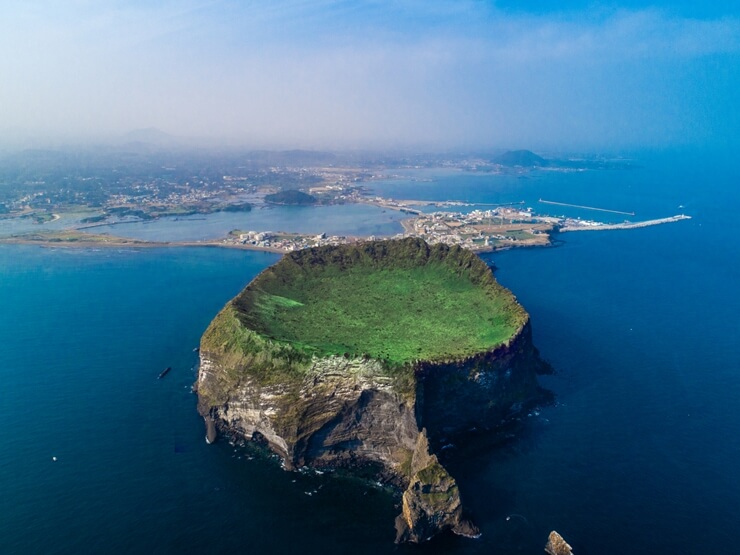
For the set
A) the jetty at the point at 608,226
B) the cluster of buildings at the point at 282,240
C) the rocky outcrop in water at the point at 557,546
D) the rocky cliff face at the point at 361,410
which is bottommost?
the rocky outcrop in water at the point at 557,546

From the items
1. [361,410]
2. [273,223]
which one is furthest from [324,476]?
[273,223]

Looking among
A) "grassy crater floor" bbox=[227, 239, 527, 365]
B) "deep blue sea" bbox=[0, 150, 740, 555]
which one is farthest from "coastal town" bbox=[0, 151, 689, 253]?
"grassy crater floor" bbox=[227, 239, 527, 365]

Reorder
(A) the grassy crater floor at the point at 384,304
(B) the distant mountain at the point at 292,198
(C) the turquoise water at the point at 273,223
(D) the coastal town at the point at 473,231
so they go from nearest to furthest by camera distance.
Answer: (A) the grassy crater floor at the point at 384,304 < (D) the coastal town at the point at 473,231 < (C) the turquoise water at the point at 273,223 < (B) the distant mountain at the point at 292,198

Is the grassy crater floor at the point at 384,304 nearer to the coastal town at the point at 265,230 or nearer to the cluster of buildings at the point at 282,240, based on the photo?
the cluster of buildings at the point at 282,240

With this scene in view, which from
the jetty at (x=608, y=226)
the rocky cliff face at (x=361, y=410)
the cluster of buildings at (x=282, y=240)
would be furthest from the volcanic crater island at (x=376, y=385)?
the jetty at (x=608, y=226)

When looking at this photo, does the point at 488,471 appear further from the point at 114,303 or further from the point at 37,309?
the point at 37,309
